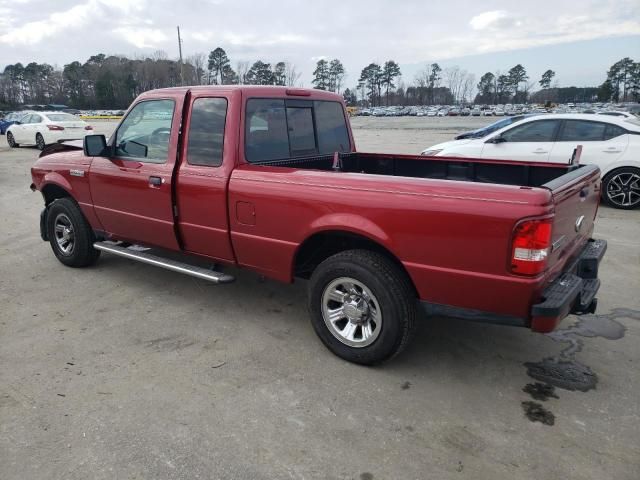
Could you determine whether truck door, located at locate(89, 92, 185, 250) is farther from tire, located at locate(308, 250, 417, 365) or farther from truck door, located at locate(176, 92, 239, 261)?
tire, located at locate(308, 250, 417, 365)

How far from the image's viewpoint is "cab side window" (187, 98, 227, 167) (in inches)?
156

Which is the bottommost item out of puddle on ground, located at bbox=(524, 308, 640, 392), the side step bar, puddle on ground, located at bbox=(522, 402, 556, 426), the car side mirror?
puddle on ground, located at bbox=(524, 308, 640, 392)

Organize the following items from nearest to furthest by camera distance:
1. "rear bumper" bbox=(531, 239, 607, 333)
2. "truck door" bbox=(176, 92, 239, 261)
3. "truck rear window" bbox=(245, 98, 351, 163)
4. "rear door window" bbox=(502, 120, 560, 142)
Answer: "rear bumper" bbox=(531, 239, 607, 333), "truck door" bbox=(176, 92, 239, 261), "truck rear window" bbox=(245, 98, 351, 163), "rear door window" bbox=(502, 120, 560, 142)

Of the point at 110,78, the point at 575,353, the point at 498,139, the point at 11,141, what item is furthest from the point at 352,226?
the point at 110,78

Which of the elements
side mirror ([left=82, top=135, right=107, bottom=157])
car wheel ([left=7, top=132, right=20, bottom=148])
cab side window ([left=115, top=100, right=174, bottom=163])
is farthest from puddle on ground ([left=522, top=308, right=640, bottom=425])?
car wheel ([left=7, top=132, right=20, bottom=148])

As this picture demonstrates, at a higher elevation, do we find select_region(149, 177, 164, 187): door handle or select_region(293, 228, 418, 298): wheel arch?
select_region(149, 177, 164, 187): door handle

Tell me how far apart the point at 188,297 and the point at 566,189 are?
3412 millimetres

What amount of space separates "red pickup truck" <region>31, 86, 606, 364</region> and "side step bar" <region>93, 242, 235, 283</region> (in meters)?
0.02

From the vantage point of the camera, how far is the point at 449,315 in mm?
3092

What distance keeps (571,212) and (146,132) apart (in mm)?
3579

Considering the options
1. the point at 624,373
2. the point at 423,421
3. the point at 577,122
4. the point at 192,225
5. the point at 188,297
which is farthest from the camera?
the point at 577,122

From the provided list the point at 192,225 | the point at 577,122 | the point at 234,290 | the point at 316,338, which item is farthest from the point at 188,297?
the point at 577,122

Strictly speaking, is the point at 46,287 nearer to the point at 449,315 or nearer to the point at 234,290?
the point at 234,290

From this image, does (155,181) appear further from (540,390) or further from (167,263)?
(540,390)
